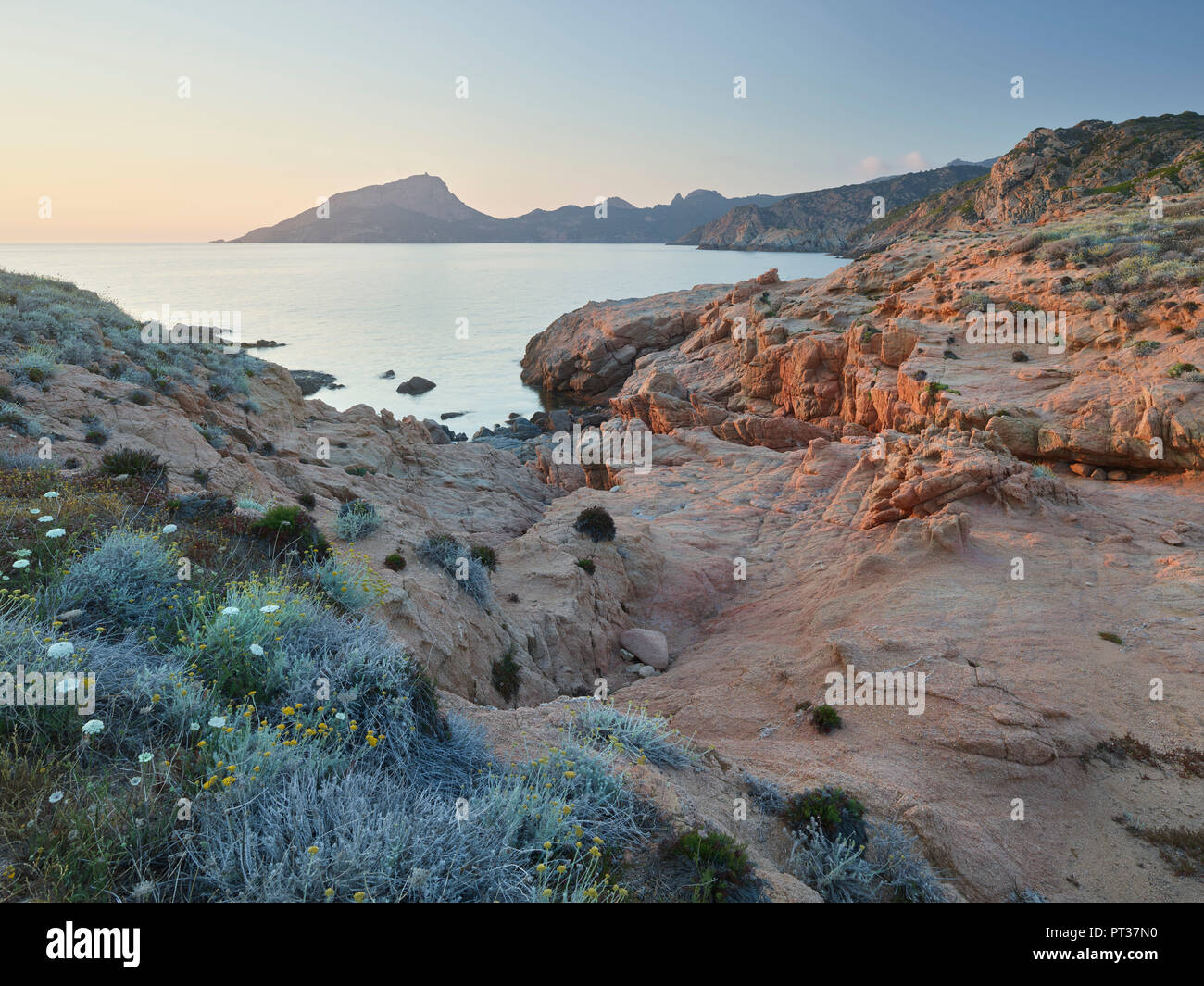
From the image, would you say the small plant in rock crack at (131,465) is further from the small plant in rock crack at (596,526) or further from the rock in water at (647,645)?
the rock in water at (647,645)

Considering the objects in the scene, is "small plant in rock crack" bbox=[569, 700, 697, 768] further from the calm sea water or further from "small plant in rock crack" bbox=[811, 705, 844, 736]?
the calm sea water

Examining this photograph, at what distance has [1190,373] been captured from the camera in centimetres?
1938

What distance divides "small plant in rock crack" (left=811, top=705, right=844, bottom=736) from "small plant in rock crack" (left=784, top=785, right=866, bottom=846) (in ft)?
9.47

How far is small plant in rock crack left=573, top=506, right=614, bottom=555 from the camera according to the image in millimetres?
16781

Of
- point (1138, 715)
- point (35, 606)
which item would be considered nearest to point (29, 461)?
point (35, 606)

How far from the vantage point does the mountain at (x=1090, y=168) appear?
49.6m

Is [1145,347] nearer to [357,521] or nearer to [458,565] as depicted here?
[458,565]

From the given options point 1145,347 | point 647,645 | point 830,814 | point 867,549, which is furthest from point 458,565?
point 1145,347

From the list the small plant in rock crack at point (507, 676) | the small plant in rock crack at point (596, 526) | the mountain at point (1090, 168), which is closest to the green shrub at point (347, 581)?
the small plant in rock crack at point (507, 676)

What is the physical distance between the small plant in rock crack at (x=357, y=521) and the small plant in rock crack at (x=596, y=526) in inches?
219

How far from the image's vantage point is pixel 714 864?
15.8 feet

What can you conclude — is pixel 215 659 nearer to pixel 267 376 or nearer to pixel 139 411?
pixel 139 411

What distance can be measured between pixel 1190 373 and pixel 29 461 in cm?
2990

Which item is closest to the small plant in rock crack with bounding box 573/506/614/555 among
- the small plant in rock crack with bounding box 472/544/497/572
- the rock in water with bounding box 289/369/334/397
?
the small plant in rock crack with bounding box 472/544/497/572
